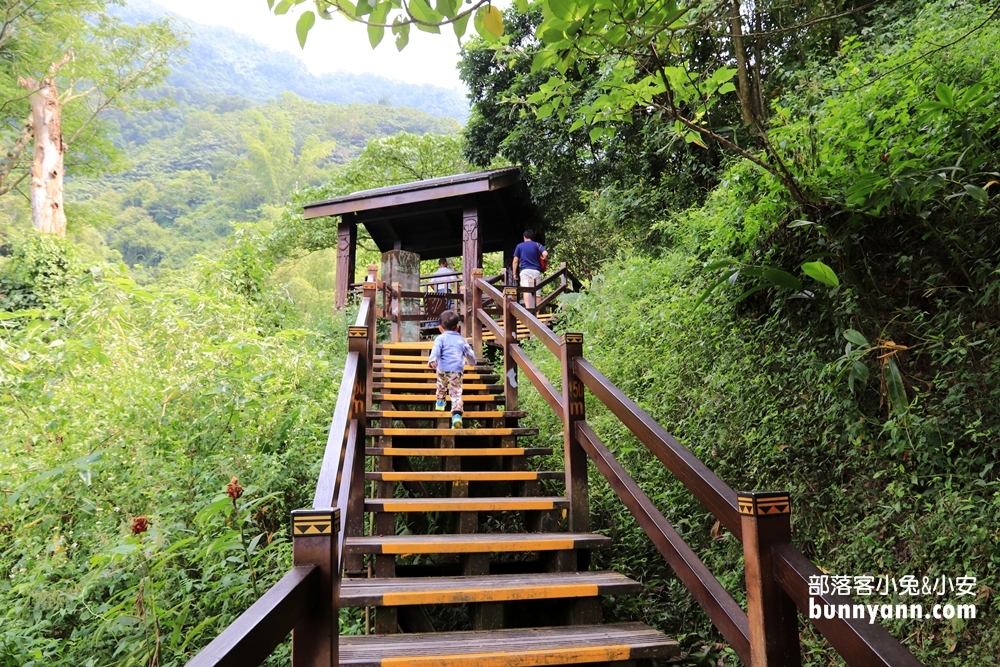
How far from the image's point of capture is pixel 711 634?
280 centimetres

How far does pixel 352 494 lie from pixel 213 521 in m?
1.14

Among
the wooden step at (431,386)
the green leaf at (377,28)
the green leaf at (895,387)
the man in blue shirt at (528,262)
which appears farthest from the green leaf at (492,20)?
the man in blue shirt at (528,262)

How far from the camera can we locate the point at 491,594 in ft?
8.48

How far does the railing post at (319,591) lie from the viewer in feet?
4.92

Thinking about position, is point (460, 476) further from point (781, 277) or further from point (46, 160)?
point (46, 160)

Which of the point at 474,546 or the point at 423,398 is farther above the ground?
the point at 423,398

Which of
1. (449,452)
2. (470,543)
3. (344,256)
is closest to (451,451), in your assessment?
(449,452)

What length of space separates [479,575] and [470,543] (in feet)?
0.57

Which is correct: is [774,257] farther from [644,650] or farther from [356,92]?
[356,92]

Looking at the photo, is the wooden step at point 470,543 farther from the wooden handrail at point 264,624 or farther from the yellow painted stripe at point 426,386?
the yellow painted stripe at point 426,386

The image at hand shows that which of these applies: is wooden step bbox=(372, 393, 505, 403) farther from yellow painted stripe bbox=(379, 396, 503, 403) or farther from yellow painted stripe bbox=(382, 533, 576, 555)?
yellow painted stripe bbox=(382, 533, 576, 555)

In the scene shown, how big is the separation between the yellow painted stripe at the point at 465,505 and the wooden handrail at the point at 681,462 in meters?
0.85

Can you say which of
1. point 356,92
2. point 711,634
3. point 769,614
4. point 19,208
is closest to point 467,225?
point 711,634

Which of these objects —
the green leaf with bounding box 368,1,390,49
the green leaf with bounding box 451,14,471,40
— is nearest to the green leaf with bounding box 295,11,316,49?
the green leaf with bounding box 368,1,390,49
